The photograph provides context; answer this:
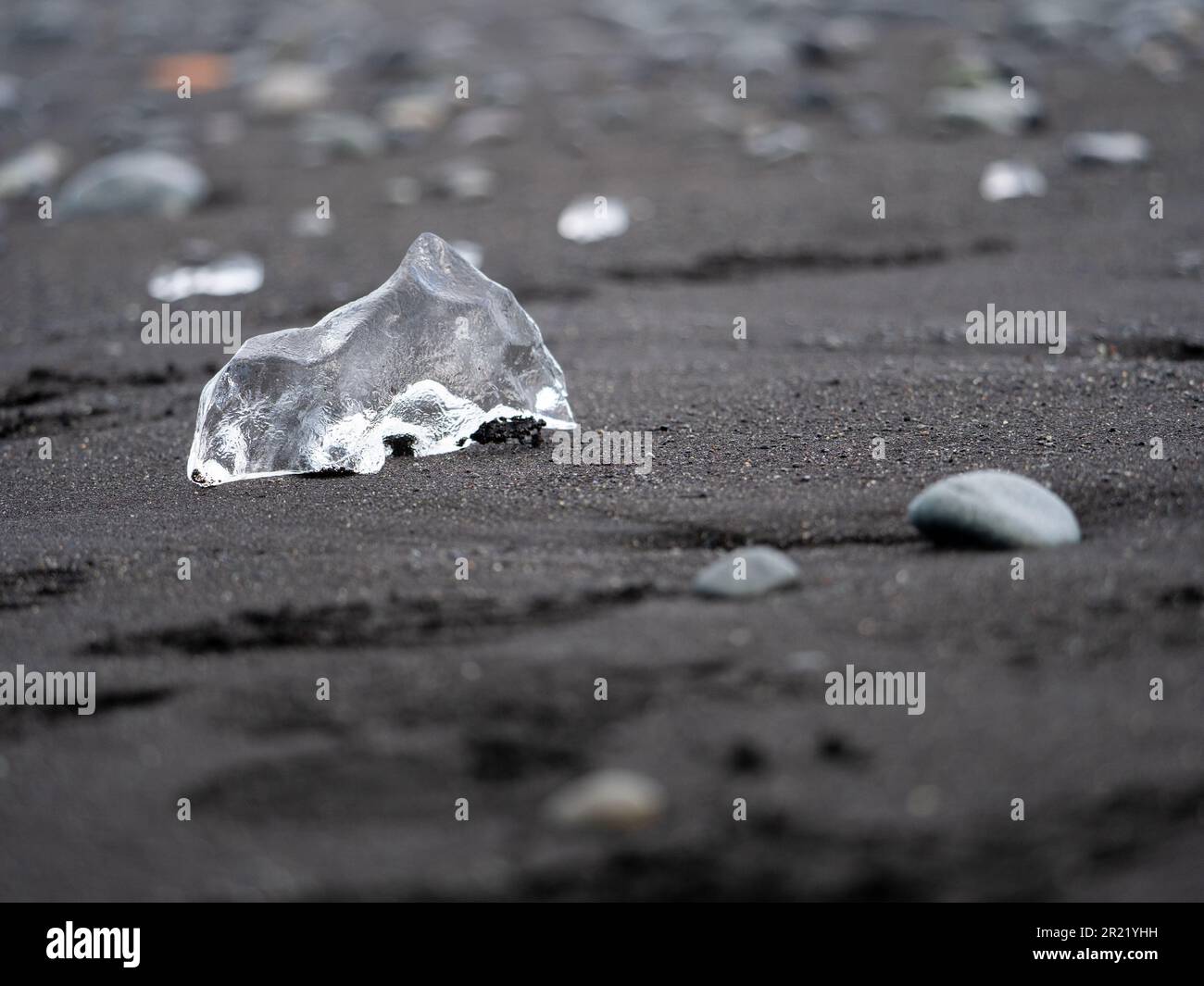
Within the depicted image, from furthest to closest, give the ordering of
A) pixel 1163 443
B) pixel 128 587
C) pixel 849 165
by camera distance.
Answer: pixel 849 165
pixel 1163 443
pixel 128 587

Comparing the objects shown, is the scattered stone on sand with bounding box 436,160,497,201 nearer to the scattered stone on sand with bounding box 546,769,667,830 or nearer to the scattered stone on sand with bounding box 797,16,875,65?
the scattered stone on sand with bounding box 797,16,875,65

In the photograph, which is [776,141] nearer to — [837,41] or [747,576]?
[837,41]

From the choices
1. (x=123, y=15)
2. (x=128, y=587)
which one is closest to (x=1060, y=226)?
(x=128, y=587)

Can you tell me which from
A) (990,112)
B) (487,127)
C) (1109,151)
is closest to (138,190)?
(487,127)

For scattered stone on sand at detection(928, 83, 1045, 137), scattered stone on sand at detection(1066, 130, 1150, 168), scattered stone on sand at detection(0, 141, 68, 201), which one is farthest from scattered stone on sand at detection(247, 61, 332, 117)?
scattered stone on sand at detection(1066, 130, 1150, 168)
